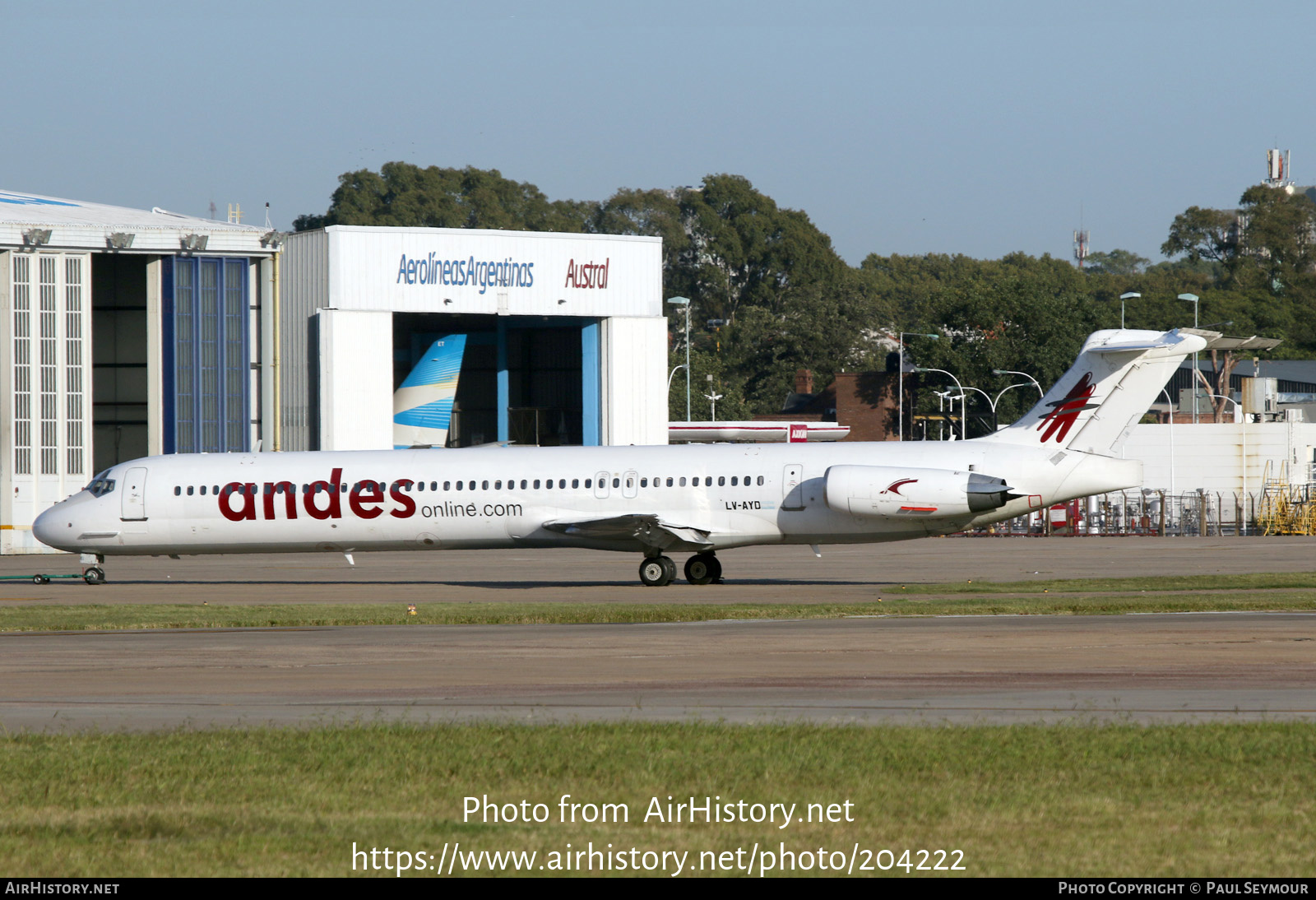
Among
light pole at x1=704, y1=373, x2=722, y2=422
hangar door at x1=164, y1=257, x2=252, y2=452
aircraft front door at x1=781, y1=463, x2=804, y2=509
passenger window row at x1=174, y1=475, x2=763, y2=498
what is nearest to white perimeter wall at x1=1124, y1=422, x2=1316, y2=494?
hangar door at x1=164, y1=257, x2=252, y2=452

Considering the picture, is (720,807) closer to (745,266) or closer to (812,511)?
(812,511)

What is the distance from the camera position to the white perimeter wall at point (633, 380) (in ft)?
185

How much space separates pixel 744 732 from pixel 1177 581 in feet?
69.2

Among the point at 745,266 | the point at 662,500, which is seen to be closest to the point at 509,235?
the point at 662,500

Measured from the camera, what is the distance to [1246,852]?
7699 millimetres

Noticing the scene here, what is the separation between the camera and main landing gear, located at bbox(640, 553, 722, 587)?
32.0 meters

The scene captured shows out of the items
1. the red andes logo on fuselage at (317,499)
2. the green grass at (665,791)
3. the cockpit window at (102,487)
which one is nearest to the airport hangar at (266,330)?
the cockpit window at (102,487)

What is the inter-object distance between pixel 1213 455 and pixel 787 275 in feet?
304

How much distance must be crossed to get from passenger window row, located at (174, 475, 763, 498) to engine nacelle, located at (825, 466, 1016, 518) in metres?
1.93

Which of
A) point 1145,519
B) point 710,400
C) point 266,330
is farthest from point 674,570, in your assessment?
point 710,400

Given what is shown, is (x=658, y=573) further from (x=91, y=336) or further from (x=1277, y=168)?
(x=1277, y=168)

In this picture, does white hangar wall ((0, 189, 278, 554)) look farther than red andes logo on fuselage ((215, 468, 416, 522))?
Yes

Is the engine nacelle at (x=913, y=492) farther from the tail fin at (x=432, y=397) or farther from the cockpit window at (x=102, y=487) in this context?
the tail fin at (x=432, y=397)

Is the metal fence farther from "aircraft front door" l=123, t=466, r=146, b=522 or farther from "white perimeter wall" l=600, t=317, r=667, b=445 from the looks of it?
"aircraft front door" l=123, t=466, r=146, b=522
